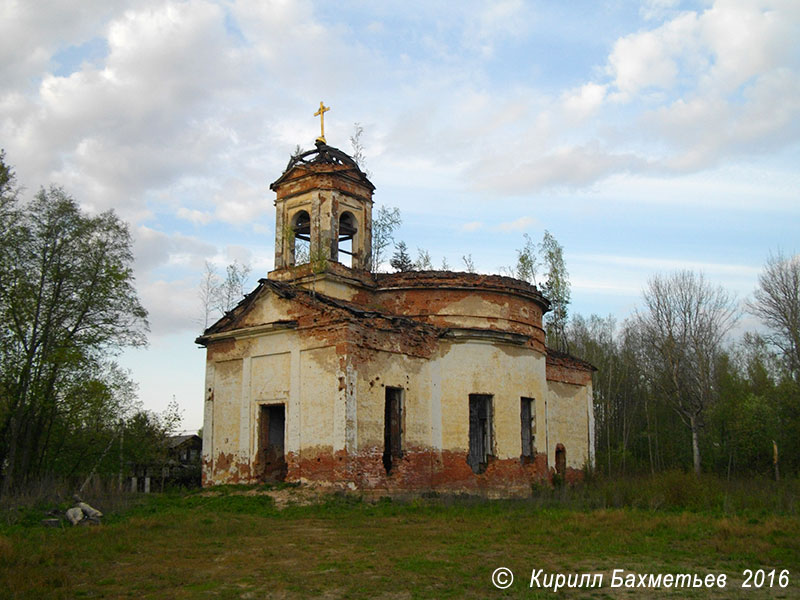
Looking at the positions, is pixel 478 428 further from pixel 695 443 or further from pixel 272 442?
pixel 695 443

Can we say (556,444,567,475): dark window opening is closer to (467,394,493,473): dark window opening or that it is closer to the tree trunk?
(467,394,493,473): dark window opening

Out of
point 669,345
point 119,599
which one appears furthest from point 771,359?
point 119,599

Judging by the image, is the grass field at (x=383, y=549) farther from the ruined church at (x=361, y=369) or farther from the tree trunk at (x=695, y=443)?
the tree trunk at (x=695, y=443)

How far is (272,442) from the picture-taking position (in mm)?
19078

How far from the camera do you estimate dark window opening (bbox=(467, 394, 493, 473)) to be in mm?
20125

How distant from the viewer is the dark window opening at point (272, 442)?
1833 centimetres

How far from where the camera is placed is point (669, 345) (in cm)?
3444

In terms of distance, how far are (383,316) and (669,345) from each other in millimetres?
21380

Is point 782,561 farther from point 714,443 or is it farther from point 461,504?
point 714,443

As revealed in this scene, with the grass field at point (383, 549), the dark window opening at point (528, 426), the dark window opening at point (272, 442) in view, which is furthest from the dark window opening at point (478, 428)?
the dark window opening at point (272, 442)

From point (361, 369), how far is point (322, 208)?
6.00 meters

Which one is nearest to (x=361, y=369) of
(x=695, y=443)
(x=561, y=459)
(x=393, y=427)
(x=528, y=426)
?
(x=393, y=427)

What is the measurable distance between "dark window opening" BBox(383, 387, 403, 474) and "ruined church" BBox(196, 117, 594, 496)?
4 cm

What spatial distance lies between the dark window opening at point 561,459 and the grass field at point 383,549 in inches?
311
